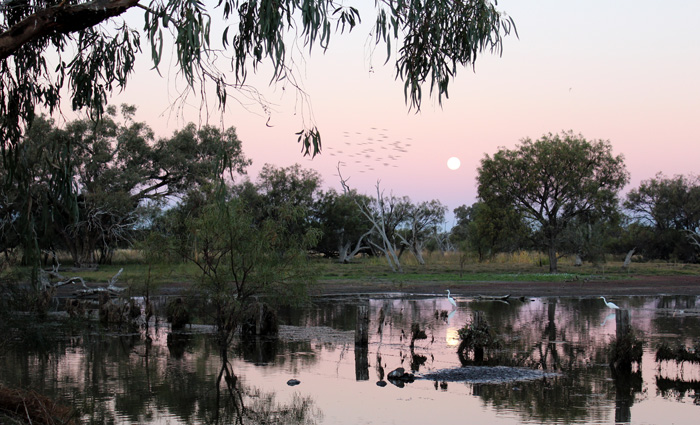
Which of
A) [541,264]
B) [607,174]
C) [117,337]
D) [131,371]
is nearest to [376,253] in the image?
[541,264]

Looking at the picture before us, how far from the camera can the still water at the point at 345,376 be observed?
1231cm

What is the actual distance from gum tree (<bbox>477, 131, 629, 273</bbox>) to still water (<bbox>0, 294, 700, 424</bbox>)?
26.7m

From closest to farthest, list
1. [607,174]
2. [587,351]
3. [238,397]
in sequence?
[238,397] → [587,351] → [607,174]

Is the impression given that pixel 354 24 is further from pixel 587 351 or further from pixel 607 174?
pixel 607 174

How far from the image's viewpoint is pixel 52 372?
50.0 ft

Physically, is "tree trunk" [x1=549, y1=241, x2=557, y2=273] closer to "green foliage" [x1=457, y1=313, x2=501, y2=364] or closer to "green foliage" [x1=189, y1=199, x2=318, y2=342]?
"green foliage" [x1=457, y1=313, x2=501, y2=364]

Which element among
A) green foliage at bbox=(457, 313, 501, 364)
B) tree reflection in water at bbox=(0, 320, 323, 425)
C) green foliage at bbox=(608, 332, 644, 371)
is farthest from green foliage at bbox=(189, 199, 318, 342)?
green foliage at bbox=(608, 332, 644, 371)

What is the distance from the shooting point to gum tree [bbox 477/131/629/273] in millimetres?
49812

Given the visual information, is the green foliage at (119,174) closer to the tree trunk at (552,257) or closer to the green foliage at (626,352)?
the tree trunk at (552,257)

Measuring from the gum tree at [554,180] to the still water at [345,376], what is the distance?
26673 millimetres

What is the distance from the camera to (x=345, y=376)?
15.5 meters

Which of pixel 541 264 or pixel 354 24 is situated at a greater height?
pixel 354 24

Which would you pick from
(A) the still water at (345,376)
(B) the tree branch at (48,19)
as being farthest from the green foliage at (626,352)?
(B) the tree branch at (48,19)

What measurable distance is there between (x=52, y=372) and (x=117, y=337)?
5327 millimetres
